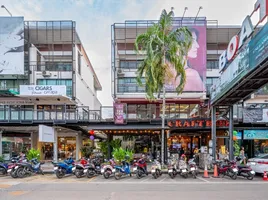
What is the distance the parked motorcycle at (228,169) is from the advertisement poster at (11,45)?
74.5 ft

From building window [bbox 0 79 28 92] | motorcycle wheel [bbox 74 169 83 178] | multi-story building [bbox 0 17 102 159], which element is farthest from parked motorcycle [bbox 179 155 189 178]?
building window [bbox 0 79 28 92]

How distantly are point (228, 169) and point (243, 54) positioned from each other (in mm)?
6436

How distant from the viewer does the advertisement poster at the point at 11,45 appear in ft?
102

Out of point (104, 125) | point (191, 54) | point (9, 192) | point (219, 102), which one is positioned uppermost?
point (191, 54)

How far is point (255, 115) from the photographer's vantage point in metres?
23.5

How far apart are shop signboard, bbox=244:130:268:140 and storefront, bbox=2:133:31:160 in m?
21.8

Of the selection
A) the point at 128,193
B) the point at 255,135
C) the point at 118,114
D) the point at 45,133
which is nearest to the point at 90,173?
the point at 45,133

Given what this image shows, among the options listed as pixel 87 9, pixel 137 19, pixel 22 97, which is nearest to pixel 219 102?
pixel 87 9

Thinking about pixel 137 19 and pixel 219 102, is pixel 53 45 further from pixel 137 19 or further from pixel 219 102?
pixel 219 102

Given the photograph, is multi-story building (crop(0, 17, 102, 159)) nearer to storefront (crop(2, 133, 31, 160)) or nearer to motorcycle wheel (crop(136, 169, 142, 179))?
storefront (crop(2, 133, 31, 160))

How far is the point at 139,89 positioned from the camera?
30.2m

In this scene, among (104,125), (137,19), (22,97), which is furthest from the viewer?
(137,19)

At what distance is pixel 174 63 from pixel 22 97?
670 inches

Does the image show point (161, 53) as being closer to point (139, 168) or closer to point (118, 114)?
point (118, 114)
